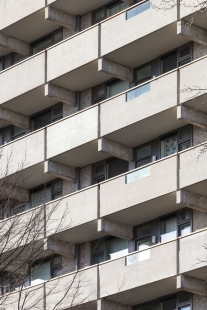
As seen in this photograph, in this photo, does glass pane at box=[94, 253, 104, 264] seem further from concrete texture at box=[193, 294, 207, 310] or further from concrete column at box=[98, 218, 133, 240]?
concrete texture at box=[193, 294, 207, 310]

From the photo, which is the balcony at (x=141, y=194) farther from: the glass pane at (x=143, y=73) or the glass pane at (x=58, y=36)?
the glass pane at (x=58, y=36)

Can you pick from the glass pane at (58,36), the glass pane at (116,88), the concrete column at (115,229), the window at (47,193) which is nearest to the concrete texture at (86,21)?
the glass pane at (58,36)

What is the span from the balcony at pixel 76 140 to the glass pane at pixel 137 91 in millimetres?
1424

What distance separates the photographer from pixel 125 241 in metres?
41.7

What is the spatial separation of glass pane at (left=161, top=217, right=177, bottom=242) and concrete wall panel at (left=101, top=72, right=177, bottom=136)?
3008 millimetres

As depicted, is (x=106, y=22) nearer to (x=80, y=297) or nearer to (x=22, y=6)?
(x=22, y=6)

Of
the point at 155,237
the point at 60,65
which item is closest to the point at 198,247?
the point at 155,237

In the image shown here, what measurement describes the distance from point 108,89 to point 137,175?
182 inches

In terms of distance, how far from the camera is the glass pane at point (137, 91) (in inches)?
1587

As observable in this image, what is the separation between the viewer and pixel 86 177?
144 ft

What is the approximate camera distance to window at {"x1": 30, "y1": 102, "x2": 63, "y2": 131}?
45.6m

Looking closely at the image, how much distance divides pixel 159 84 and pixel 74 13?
20.7 ft

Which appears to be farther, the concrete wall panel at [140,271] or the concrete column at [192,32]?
the concrete column at [192,32]

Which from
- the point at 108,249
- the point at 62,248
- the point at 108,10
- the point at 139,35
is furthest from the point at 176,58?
the point at 62,248
